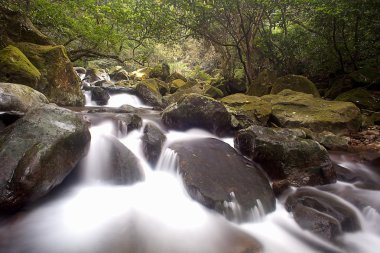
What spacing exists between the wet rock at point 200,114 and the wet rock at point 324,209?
2.59 m

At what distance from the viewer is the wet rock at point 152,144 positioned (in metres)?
4.93

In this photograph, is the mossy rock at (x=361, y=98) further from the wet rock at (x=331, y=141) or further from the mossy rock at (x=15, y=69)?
the mossy rock at (x=15, y=69)

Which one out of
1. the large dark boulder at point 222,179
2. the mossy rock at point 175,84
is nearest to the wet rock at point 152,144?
the large dark boulder at point 222,179

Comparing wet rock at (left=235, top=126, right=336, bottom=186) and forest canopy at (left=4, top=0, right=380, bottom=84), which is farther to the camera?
forest canopy at (left=4, top=0, right=380, bottom=84)

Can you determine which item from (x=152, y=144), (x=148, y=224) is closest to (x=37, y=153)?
(x=148, y=224)

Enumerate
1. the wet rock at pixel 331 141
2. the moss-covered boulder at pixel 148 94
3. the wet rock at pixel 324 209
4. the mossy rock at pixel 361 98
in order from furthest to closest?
the moss-covered boulder at pixel 148 94 → the mossy rock at pixel 361 98 → the wet rock at pixel 331 141 → the wet rock at pixel 324 209

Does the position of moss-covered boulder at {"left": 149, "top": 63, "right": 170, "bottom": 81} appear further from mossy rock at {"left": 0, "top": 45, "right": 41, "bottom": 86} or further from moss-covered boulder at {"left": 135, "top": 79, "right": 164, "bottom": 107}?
mossy rock at {"left": 0, "top": 45, "right": 41, "bottom": 86}

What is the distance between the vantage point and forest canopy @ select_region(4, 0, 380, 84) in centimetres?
853

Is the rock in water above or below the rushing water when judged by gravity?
above

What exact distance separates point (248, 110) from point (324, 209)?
13.9ft

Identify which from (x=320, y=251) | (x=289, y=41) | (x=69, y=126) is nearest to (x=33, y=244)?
(x=69, y=126)

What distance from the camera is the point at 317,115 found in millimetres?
7586

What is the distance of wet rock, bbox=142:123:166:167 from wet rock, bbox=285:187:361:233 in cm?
238

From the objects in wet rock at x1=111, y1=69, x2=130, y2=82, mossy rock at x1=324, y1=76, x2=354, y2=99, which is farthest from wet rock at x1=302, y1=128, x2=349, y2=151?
wet rock at x1=111, y1=69, x2=130, y2=82
